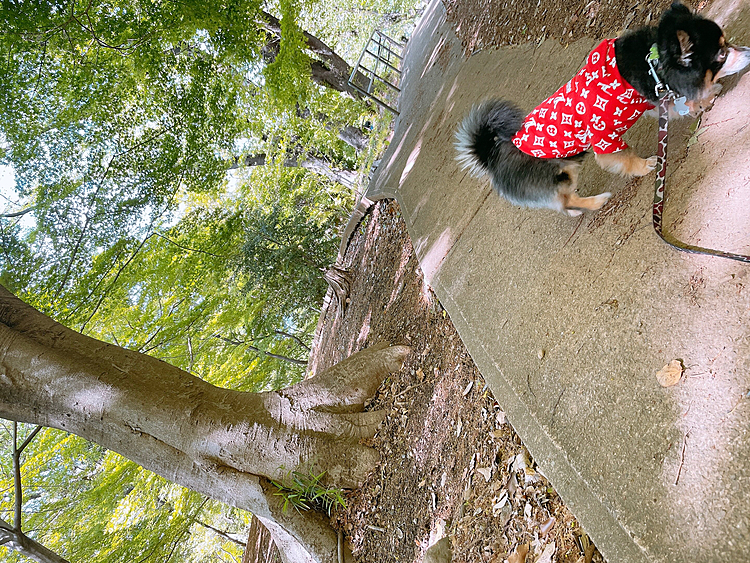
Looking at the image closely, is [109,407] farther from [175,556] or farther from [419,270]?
[175,556]

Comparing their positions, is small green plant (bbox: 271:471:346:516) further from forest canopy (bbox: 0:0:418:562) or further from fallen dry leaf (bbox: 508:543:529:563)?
forest canopy (bbox: 0:0:418:562)

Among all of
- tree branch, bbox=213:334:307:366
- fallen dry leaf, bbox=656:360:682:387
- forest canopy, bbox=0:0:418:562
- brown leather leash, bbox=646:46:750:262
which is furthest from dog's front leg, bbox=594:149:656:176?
tree branch, bbox=213:334:307:366

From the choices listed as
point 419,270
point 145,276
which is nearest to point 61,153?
point 145,276

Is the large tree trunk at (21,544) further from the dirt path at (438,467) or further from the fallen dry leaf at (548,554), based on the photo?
the fallen dry leaf at (548,554)

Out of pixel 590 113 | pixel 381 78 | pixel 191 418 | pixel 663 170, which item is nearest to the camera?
pixel 663 170

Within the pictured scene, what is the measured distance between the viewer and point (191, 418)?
3.57m

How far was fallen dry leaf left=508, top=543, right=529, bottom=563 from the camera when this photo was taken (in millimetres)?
2137

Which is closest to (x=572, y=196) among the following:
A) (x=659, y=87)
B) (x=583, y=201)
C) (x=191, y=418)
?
(x=583, y=201)

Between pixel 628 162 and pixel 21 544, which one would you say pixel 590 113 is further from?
pixel 21 544

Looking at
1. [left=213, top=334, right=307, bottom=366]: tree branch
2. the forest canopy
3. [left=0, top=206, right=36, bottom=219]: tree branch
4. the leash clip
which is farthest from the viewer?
[left=213, top=334, right=307, bottom=366]: tree branch

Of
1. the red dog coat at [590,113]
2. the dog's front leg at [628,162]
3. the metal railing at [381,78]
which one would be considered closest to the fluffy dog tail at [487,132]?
the red dog coat at [590,113]

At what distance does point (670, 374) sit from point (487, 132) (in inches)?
64.5

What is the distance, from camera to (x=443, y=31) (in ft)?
24.9

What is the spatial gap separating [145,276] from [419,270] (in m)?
4.23
